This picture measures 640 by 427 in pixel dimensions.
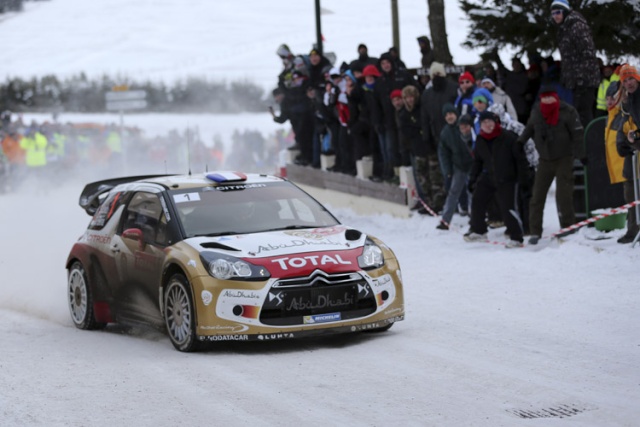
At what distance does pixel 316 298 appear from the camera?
962cm

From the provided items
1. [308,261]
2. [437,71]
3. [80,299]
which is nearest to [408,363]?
[308,261]

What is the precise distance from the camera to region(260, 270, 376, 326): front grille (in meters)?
9.52

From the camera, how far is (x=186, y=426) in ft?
22.9

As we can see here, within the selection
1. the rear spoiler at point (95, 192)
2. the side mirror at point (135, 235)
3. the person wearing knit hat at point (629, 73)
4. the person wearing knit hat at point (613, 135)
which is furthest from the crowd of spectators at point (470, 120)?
the side mirror at point (135, 235)

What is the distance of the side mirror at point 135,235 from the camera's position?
422 inches

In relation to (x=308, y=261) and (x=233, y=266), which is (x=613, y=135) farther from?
(x=233, y=266)

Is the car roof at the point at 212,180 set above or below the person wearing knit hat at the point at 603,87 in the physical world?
below

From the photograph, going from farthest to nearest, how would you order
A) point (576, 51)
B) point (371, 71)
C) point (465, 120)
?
point (371, 71)
point (465, 120)
point (576, 51)

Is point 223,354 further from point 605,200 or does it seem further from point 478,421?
point 605,200

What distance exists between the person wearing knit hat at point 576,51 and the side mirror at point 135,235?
279 inches

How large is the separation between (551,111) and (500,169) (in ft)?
4.10

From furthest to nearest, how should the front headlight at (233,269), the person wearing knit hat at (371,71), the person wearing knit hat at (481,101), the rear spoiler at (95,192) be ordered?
the person wearing knit hat at (371,71) < the person wearing knit hat at (481,101) < the rear spoiler at (95,192) < the front headlight at (233,269)

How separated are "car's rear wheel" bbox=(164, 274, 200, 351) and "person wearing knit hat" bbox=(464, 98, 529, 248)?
21.9ft

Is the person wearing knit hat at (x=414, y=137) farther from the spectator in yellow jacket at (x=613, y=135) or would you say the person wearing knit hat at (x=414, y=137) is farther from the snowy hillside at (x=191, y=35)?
→ the snowy hillside at (x=191, y=35)
